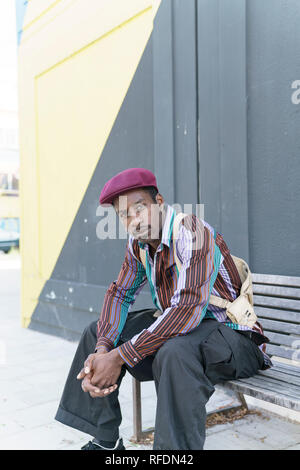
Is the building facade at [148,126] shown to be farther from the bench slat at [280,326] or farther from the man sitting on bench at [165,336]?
the man sitting on bench at [165,336]

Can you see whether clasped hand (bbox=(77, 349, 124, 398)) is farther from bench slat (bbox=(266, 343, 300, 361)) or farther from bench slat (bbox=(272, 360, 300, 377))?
bench slat (bbox=(266, 343, 300, 361))

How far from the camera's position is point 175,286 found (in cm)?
254

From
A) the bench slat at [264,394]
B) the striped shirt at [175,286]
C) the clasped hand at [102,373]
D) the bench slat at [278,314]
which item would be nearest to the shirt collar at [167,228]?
the striped shirt at [175,286]

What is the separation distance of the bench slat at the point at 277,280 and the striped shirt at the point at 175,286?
422 mm

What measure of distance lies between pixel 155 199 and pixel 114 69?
8.45 feet

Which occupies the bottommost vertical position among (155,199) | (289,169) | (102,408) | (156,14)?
(102,408)

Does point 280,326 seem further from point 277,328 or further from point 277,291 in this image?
point 277,291

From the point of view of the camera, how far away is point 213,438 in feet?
9.50

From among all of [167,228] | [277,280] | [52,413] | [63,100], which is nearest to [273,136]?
[277,280]

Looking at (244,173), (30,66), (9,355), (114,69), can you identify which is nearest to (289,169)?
(244,173)

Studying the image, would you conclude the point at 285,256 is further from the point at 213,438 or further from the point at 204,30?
the point at 204,30

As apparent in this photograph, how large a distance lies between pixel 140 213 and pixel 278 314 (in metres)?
0.98

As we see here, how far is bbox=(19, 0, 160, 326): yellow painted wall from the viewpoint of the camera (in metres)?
4.67
